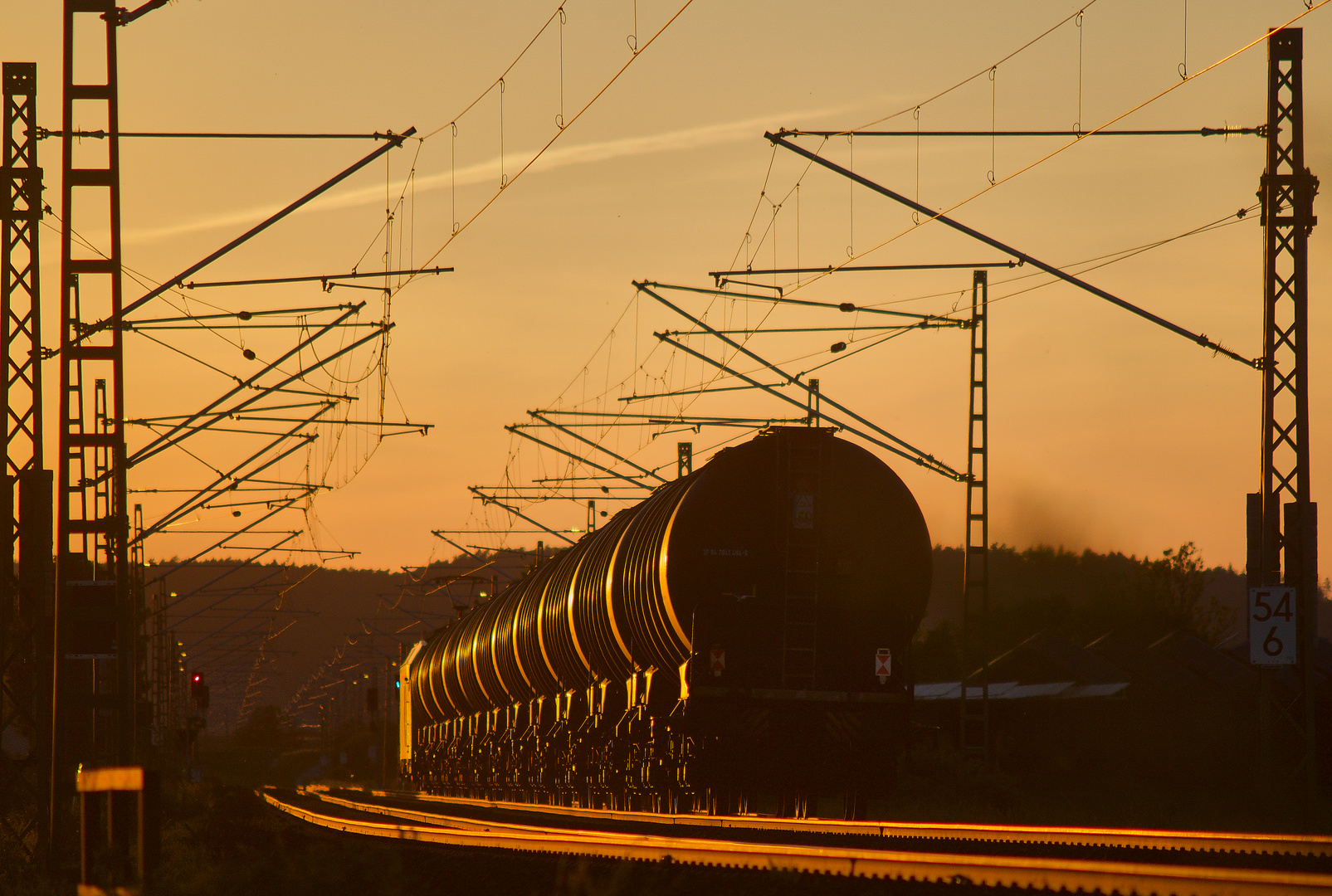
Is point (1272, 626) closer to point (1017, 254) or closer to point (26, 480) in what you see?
point (1017, 254)

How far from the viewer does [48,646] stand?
18812mm

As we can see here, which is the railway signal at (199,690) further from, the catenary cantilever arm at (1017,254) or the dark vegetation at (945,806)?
the catenary cantilever arm at (1017,254)

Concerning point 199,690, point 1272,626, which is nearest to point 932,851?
point 1272,626

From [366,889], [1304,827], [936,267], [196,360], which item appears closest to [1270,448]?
[1304,827]

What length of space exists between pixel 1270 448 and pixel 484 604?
24.1 metres

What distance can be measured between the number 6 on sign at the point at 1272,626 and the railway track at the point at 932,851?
144 inches

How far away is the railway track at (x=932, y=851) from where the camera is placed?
8.06 metres

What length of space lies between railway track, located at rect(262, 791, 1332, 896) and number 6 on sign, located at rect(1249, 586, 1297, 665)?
12.0 ft

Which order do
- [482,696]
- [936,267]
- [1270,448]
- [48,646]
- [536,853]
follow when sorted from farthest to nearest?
[482,696] → [936,267] → [48,646] → [1270,448] → [536,853]

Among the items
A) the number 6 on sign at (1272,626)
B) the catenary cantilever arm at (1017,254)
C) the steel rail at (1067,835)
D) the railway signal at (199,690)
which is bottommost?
the railway signal at (199,690)

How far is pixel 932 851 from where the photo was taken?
10320mm

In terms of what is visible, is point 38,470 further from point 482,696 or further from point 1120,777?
point 1120,777

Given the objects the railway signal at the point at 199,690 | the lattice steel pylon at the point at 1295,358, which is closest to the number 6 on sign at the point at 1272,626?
the lattice steel pylon at the point at 1295,358

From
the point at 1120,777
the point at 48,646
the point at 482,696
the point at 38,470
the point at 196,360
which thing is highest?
the point at 196,360
